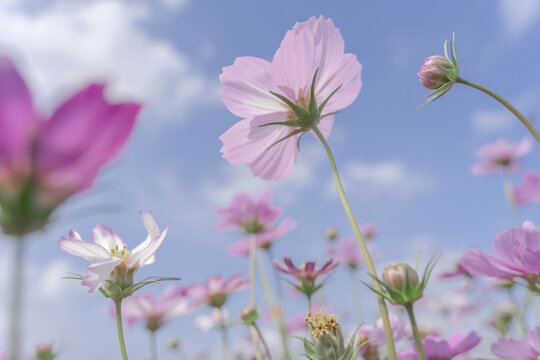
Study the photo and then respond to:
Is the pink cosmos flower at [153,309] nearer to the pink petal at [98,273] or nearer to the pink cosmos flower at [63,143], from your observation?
the pink petal at [98,273]

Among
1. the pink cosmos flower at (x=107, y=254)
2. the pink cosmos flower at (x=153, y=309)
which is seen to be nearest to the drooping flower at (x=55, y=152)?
the pink cosmos flower at (x=107, y=254)

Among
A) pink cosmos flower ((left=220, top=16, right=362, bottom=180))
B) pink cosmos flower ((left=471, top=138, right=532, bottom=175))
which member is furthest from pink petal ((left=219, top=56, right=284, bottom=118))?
pink cosmos flower ((left=471, top=138, right=532, bottom=175))

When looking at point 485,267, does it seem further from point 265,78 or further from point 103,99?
point 103,99

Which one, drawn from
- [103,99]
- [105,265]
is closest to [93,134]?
[103,99]

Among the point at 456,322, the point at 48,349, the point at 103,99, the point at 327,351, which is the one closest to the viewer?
the point at 103,99

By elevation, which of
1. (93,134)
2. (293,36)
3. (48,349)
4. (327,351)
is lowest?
(327,351)
